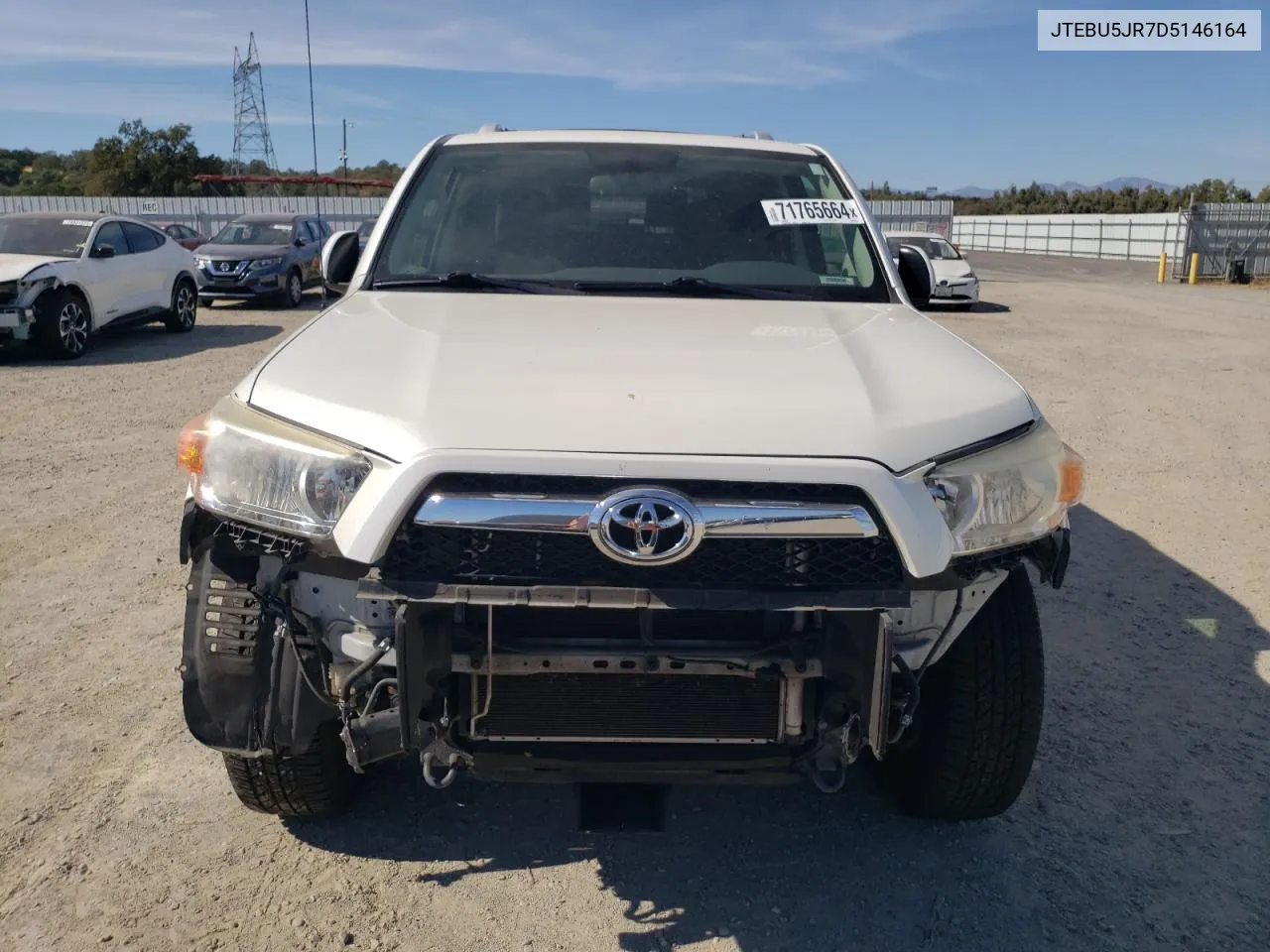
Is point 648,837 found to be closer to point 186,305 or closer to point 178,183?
point 186,305

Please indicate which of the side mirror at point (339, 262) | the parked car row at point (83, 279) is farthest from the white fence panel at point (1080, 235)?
the side mirror at point (339, 262)

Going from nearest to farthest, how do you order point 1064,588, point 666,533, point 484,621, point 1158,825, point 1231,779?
point 666,533 < point 484,621 < point 1158,825 < point 1231,779 < point 1064,588

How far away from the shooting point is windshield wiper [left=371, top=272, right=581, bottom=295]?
11.3 ft

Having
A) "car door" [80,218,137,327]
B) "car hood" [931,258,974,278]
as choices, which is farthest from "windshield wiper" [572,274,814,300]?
"car hood" [931,258,974,278]

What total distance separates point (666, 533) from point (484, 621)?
0.46 meters

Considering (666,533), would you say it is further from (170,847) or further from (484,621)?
(170,847)

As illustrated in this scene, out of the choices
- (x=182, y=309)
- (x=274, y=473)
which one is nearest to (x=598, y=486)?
(x=274, y=473)

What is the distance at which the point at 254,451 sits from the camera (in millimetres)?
2352

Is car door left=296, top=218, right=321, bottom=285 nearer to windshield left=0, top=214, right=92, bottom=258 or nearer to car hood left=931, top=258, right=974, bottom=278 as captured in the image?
windshield left=0, top=214, right=92, bottom=258

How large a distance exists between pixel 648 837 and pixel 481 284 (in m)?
1.75

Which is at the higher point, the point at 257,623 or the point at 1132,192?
the point at 1132,192

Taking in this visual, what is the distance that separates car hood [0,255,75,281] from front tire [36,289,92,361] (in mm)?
321

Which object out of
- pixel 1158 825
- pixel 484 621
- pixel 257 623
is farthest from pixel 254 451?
pixel 1158 825

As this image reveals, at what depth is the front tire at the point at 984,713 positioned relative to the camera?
2701mm
